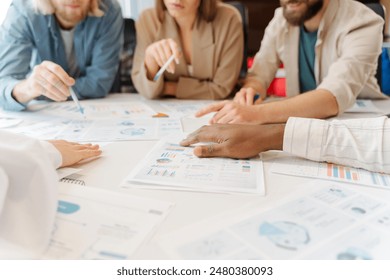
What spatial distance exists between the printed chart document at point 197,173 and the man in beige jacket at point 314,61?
0.23 metres

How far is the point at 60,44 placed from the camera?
1.33m

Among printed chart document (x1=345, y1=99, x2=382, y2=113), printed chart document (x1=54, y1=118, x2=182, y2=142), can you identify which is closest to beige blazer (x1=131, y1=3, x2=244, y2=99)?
printed chart document (x1=54, y1=118, x2=182, y2=142)

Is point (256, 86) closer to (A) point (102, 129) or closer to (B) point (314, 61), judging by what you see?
(B) point (314, 61)

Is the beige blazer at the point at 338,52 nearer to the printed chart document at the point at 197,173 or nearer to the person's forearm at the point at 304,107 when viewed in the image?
the person's forearm at the point at 304,107

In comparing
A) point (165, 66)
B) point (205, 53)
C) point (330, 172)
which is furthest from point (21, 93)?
point (330, 172)

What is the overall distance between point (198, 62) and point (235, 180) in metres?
0.86

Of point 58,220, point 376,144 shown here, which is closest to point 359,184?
point 376,144

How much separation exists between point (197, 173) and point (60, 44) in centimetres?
93

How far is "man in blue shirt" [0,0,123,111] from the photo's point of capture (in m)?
1.23

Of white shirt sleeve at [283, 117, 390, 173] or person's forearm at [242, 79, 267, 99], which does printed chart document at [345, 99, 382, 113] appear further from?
white shirt sleeve at [283, 117, 390, 173]

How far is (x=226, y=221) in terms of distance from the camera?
52cm

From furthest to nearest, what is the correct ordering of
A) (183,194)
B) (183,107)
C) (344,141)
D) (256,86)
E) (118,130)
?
(256,86)
(183,107)
(118,130)
(344,141)
(183,194)

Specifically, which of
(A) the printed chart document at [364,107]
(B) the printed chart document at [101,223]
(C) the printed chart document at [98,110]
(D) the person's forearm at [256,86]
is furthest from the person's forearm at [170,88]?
(B) the printed chart document at [101,223]
